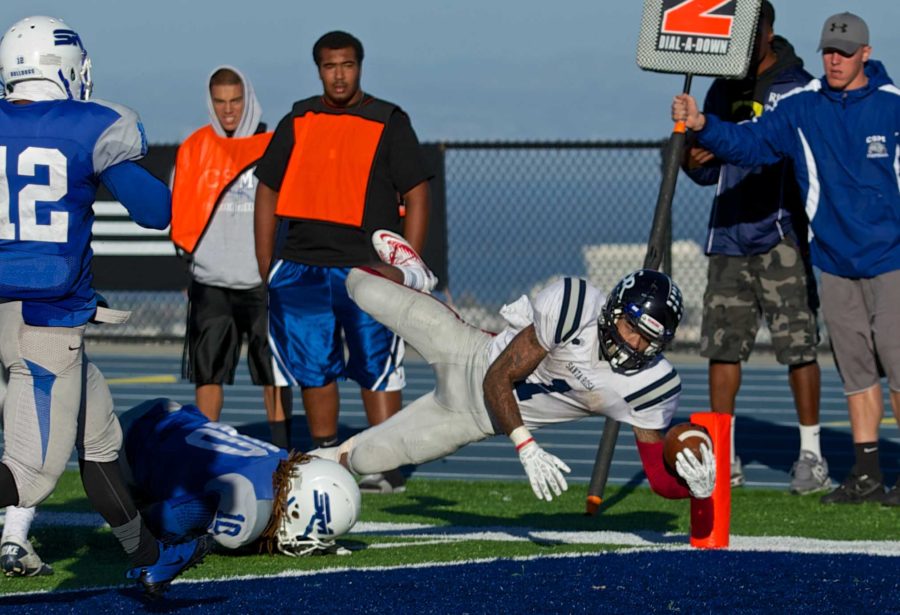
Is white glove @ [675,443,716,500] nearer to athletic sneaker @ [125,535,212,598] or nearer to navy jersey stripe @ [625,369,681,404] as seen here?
navy jersey stripe @ [625,369,681,404]

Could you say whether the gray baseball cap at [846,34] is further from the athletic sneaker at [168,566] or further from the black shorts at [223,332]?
the athletic sneaker at [168,566]

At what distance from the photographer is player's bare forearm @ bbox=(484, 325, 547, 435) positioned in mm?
6035

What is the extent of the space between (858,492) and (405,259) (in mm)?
2343

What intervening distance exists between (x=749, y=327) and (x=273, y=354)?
229 centimetres

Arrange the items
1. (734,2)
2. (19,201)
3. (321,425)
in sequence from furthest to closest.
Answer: (321,425), (734,2), (19,201)

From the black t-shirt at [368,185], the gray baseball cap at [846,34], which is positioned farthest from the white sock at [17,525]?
the gray baseball cap at [846,34]

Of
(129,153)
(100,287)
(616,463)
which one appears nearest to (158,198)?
(129,153)

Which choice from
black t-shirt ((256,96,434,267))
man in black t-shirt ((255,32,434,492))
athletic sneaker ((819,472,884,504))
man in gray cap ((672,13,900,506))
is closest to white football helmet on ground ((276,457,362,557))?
man in black t-shirt ((255,32,434,492))

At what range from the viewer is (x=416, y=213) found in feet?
26.8

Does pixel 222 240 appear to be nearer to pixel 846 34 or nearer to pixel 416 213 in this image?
pixel 416 213

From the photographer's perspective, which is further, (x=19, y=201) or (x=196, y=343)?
(x=196, y=343)

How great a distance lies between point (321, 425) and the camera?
8219 mm

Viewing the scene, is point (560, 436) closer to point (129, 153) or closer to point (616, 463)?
point (616, 463)

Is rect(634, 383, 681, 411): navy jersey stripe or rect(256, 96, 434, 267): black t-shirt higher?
rect(256, 96, 434, 267): black t-shirt
